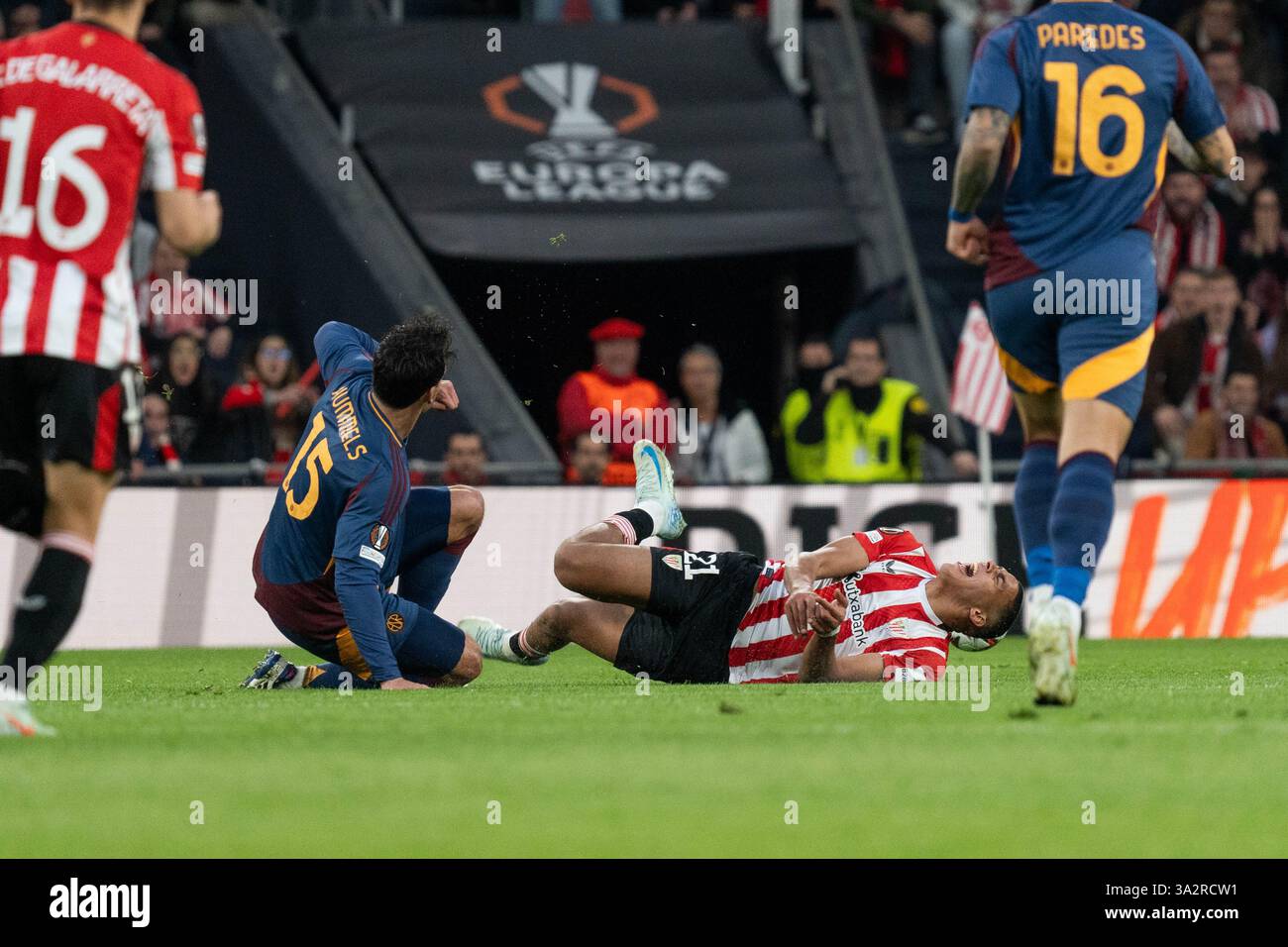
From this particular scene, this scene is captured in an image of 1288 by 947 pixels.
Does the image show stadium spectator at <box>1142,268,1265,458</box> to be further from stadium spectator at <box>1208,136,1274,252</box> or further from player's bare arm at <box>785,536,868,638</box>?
player's bare arm at <box>785,536,868,638</box>

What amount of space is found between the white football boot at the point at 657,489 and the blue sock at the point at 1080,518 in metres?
2.28

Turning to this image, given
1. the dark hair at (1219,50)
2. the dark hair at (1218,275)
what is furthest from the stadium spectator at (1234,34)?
the dark hair at (1218,275)

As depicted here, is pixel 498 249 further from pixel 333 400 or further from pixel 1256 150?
pixel 333 400

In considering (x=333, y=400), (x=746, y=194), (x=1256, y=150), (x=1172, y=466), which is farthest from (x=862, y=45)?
(x=333, y=400)

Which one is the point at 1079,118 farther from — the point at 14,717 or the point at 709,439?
the point at 709,439

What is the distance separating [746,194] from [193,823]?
11631 mm

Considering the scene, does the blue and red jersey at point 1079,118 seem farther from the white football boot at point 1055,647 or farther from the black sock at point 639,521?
the black sock at point 639,521

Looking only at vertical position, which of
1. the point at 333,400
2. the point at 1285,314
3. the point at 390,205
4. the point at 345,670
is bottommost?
the point at 345,670

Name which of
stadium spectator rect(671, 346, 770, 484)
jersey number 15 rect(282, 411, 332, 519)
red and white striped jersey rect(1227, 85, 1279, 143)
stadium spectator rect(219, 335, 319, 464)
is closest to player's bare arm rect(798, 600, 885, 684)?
jersey number 15 rect(282, 411, 332, 519)

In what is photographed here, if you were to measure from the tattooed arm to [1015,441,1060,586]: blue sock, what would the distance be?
3.55 ft

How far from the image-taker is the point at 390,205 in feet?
50.4

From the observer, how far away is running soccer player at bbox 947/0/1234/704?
22.0 feet

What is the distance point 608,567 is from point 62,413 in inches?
100

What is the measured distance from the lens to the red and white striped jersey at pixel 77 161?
5.92 meters
